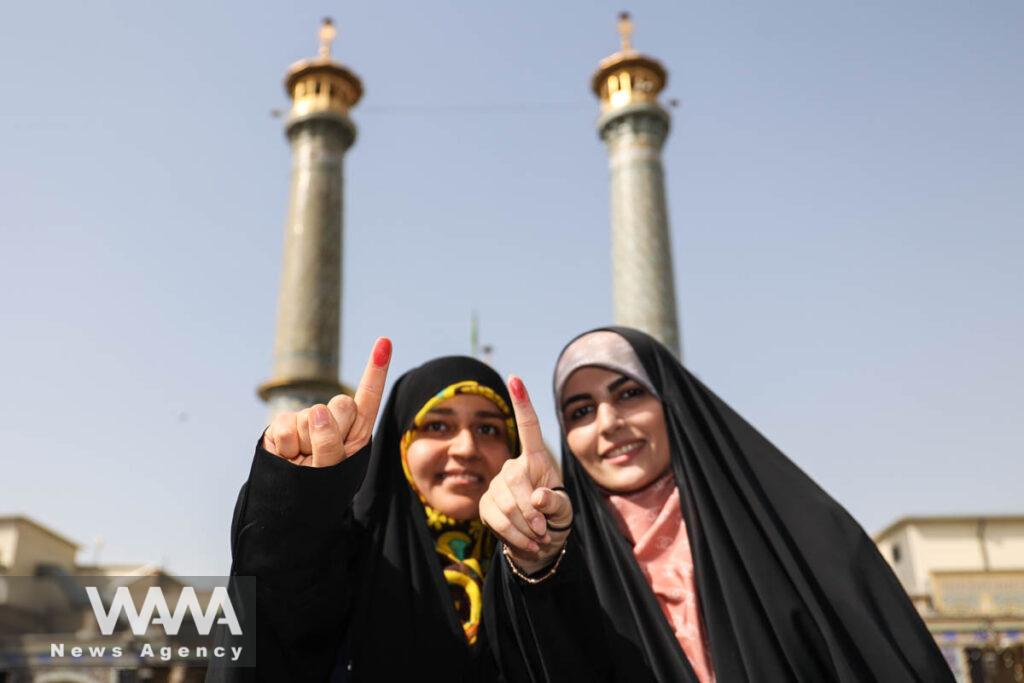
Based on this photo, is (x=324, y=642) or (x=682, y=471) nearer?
(x=324, y=642)

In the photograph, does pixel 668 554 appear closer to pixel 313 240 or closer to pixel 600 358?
pixel 600 358

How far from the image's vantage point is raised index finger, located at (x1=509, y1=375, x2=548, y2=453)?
4.73 ft

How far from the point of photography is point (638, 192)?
12414 mm

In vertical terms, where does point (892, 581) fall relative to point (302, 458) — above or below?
below

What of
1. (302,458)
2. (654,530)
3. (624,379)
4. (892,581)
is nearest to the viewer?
(302,458)

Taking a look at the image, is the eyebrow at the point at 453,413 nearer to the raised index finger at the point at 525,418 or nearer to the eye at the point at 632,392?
the eye at the point at 632,392

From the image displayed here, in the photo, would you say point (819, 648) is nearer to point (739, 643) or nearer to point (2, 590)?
point (739, 643)

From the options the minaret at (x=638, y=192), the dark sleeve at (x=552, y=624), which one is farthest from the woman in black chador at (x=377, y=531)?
the minaret at (x=638, y=192)

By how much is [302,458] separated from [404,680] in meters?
0.50

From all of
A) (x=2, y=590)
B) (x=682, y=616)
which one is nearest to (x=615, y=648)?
(x=682, y=616)

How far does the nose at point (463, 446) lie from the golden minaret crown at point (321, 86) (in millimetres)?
11707

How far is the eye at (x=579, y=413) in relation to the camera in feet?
7.43

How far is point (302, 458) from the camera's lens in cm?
149

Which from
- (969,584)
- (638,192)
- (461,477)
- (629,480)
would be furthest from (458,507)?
(969,584)
